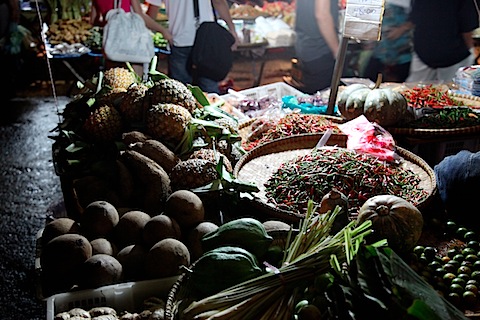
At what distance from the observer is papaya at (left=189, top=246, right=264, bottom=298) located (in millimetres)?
1587

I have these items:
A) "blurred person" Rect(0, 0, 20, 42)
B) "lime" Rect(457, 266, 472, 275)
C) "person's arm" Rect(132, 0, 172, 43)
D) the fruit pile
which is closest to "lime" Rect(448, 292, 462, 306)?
the fruit pile

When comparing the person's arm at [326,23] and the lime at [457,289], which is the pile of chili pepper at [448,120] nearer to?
the lime at [457,289]

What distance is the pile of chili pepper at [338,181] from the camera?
2.38 meters

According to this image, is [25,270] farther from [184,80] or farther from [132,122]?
[184,80]

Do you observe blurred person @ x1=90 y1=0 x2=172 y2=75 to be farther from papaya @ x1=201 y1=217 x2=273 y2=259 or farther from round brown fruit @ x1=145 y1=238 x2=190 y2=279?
papaya @ x1=201 y1=217 x2=273 y2=259

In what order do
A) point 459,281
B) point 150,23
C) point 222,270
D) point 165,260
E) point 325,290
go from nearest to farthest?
1. point 325,290
2. point 222,270
3. point 459,281
4. point 165,260
5. point 150,23

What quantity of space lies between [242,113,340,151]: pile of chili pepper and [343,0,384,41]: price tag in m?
0.62

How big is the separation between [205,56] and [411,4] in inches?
90.1

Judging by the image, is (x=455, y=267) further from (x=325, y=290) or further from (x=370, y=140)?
(x=370, y=140)

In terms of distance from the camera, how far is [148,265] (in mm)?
1982

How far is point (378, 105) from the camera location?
335 cm

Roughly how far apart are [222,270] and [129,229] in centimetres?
70

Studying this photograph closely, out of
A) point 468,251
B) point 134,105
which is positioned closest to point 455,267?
point 468,251

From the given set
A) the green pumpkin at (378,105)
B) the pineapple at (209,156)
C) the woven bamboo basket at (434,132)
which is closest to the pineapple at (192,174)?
the pineapple at (209,156)
